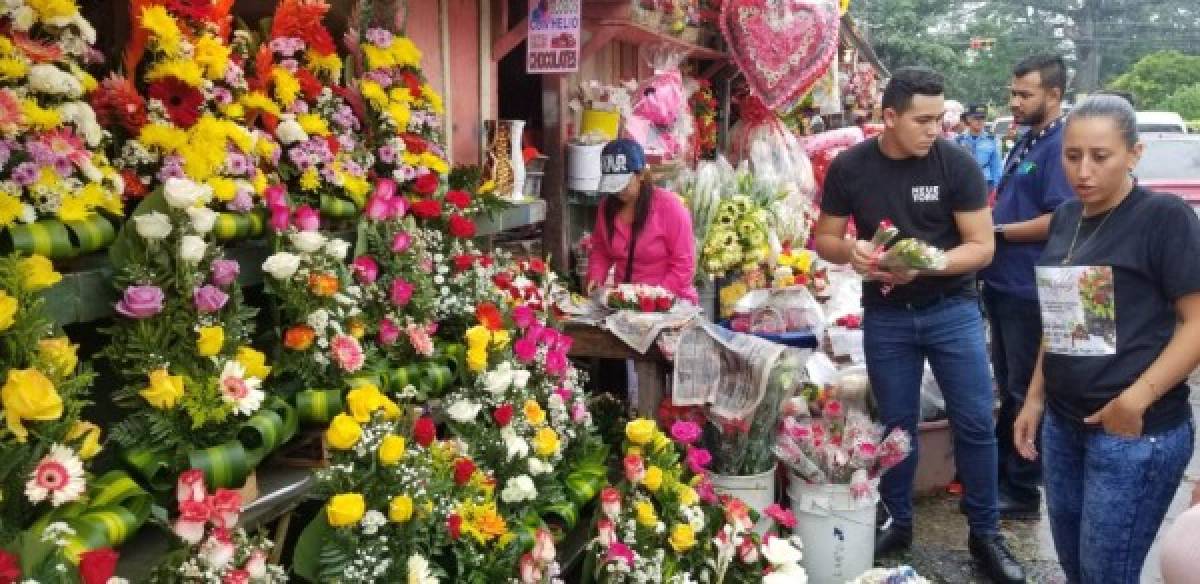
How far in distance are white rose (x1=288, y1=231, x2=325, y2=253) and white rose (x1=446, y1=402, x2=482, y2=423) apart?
577 millimetres

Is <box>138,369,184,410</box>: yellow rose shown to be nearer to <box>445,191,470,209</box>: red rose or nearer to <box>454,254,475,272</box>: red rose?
<box>454,254,475,272</box>: red rose

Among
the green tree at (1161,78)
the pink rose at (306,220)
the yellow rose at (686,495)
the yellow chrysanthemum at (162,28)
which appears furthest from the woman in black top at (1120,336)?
the green tree at (1161,78)

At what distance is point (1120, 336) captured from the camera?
2.71 meters

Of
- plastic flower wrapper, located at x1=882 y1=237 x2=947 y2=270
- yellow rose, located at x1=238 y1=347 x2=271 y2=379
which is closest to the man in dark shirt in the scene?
plastic flower wrapper, located at x1=882 y1=237 x2=947 y2=270

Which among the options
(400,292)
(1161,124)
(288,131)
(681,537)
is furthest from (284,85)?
(1161,124)

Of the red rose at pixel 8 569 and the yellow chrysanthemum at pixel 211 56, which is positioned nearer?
the red rose at pixel 8 569

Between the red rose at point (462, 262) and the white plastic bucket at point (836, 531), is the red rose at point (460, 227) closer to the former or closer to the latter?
the red rose at point (462, 262)

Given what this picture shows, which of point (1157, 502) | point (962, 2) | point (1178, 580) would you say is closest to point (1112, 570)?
point (1157, 502)

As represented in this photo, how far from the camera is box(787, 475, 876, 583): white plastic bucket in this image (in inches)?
157

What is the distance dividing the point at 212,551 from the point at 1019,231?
3.78 metres

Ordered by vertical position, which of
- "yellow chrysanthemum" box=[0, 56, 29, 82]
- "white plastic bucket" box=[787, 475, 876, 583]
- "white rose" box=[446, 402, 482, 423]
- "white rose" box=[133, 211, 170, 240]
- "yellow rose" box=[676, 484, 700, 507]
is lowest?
"white plastic bucket" box=[787, 475, 876, 583]

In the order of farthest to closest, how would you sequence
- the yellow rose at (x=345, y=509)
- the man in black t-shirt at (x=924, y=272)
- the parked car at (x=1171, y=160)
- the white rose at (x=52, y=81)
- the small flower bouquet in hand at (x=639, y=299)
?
1. the parked car at (x=1171, y=160)
2. the small flower bouquet in hand at (x=639, y=299)
3. the man in black t-shirt at (x=924, y=272)
4. the yellow rose at (x=345, y=509)
5. the white rose at (x=52, y=81)

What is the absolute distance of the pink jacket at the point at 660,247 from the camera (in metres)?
4.69

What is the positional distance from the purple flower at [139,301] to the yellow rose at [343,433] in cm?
46
